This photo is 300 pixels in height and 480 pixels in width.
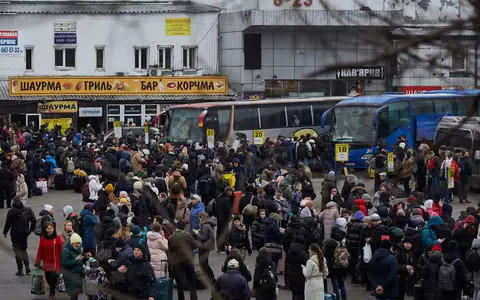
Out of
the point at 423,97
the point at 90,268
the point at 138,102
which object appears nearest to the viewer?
the point at 90,268

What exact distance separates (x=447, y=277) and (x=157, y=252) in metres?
3.77

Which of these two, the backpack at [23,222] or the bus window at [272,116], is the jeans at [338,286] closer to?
the backpack at [23,222]

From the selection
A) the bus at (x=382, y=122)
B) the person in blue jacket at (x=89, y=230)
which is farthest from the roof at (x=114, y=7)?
the bus at (x=382, y=122)

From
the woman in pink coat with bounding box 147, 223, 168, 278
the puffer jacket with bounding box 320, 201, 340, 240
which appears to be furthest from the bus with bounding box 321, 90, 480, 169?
the woman in pink coat with bounding box 147, 223, 168, 278

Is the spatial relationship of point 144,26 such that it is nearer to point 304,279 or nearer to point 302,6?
point 302,6

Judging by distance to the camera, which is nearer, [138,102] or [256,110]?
[256,110]

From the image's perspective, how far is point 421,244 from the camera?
14.6 metres

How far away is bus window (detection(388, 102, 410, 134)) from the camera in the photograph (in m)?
31.2

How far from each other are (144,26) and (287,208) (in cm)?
1623

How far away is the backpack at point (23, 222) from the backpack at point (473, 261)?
665 centimetres

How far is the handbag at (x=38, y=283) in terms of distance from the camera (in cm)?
1438

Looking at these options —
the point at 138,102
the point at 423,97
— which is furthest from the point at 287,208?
the point at 138,102

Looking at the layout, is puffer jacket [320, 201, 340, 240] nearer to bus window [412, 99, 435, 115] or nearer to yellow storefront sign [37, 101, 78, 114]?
bus window [412, 99, 435, 115]

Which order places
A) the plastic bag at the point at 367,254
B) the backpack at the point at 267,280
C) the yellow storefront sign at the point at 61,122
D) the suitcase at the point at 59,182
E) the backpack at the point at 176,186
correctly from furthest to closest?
the yellow storefront sign at the point at 61,122 < the suitcase at the point at 59,182 < the backpack at the point at 176,186 < the plastic bag at the point at 367,254 < the backpack at the point at 267,280
